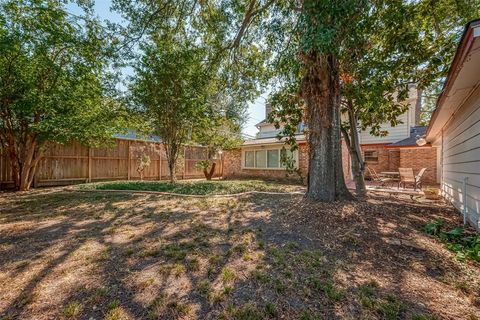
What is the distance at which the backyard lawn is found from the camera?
6.45 feet

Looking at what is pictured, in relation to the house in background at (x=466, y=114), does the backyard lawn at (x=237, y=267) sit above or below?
below

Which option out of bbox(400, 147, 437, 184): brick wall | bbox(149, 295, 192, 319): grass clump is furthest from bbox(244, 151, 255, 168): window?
bbox(149, 295, 192, 319): grass clump

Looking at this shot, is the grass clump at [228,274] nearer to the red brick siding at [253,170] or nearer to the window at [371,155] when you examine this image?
the red brick siding at [253,170]

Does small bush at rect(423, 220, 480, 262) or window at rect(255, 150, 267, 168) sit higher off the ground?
window at rect(255, 150, 267, 168)

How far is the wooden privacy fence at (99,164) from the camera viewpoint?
9664mm

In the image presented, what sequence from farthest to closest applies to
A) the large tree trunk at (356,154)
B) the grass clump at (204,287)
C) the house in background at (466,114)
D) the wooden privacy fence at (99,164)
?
the wooden privacy fence at (99,164) → the large tree trunk at (356,154) → the house in background at (466,114) → the grass clump at (204,287)

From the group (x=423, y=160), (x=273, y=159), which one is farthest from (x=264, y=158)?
(x=423, y=160)

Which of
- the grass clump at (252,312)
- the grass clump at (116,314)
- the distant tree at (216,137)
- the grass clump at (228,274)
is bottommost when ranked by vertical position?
the grass clump at (252,312)

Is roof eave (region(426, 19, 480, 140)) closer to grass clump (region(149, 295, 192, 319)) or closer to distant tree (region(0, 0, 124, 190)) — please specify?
grass clump (region(149, 295, 192, 319))

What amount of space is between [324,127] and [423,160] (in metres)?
11.4

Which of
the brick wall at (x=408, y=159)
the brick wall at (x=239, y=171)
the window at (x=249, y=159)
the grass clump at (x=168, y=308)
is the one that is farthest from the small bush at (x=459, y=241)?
the window at (x=249, y=159)

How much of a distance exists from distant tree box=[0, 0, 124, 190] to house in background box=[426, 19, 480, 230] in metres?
8.27

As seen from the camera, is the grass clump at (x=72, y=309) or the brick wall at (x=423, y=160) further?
the brick wall at (x=423, y=160)

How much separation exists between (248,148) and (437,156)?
1051 centimetres
